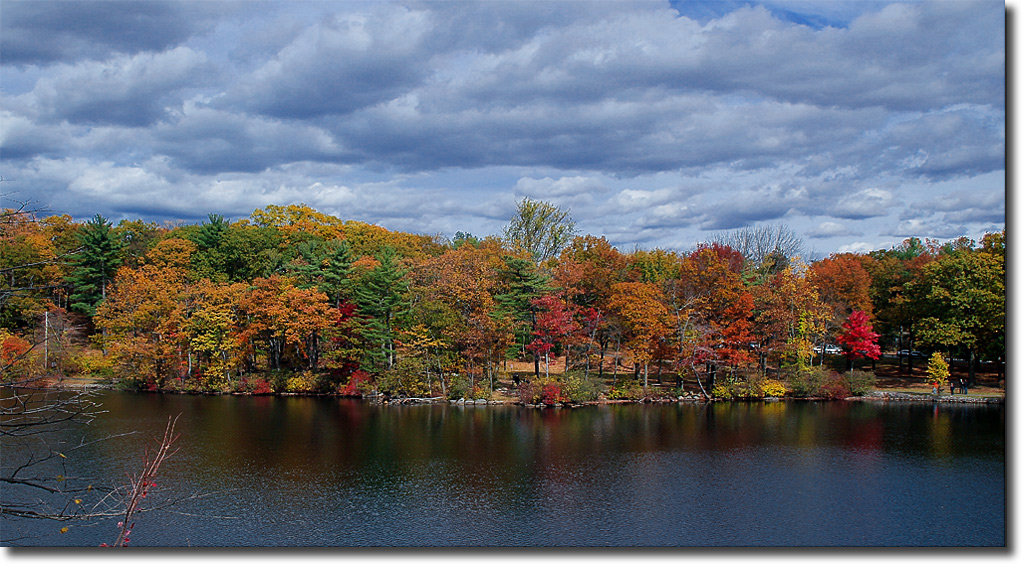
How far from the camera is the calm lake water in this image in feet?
46.2

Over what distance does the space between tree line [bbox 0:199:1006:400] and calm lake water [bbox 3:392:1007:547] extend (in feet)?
14.2

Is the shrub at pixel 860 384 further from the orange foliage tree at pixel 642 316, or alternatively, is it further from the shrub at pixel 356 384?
the shrub at pixel 356 384

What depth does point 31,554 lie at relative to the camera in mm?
10070

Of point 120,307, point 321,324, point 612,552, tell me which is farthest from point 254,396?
point 612,552

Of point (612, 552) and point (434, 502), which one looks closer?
point (612, 552)

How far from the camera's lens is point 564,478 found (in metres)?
18.2

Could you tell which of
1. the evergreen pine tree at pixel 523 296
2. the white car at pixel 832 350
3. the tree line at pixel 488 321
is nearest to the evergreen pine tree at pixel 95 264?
the tree line at pixel 488 321

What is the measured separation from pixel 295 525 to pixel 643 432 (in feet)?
43.3

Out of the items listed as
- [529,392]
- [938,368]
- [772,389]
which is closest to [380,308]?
[529,392]

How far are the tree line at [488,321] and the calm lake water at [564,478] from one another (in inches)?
170

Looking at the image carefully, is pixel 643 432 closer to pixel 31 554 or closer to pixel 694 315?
pixel 694 315

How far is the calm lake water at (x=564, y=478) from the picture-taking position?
46.2 feet

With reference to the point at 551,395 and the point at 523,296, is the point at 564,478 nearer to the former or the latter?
the point at 551,395

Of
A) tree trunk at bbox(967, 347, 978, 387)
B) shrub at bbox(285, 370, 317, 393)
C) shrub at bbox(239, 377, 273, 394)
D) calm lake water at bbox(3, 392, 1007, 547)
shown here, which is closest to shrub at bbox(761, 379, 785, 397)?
calm lake water at bbox(3, 392, 1007, 547)
